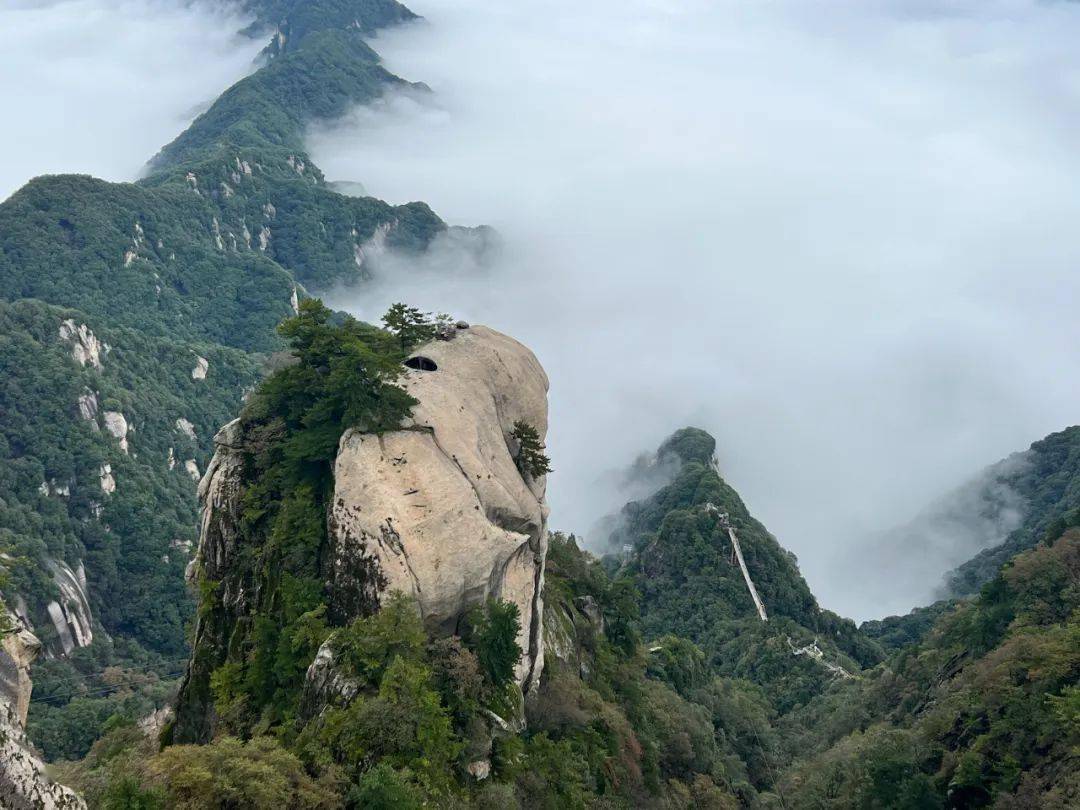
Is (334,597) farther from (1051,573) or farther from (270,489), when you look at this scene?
(1051,573)

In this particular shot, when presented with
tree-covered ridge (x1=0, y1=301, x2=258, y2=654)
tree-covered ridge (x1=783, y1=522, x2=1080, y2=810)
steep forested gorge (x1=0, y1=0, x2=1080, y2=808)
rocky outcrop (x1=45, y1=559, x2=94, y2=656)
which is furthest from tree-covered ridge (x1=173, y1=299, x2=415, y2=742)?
tree-covered ridge (x1=0, y1=301, x2=258, y2=654)

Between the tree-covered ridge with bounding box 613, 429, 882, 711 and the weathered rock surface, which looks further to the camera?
the weathered rock surface

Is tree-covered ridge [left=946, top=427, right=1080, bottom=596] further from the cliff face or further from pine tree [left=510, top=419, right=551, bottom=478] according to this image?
the cliff face

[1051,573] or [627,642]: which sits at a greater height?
[1051,573]

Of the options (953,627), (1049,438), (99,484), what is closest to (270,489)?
(953,627)

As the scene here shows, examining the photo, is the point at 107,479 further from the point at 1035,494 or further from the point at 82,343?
the point at 1035,494

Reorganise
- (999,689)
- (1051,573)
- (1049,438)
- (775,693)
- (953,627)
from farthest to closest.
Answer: (1049,438), (775,693), (953,627), (1051,573), (999,689)

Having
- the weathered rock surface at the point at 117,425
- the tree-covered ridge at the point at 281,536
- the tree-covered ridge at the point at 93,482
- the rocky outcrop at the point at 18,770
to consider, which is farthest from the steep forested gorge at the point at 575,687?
the weathered rock surface at the point at 117,425
